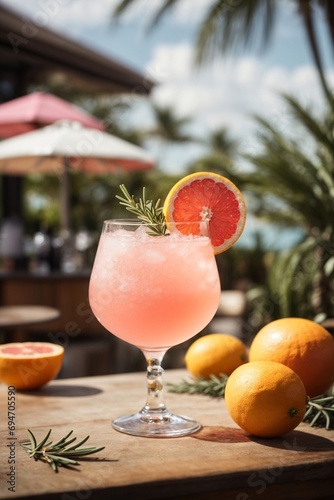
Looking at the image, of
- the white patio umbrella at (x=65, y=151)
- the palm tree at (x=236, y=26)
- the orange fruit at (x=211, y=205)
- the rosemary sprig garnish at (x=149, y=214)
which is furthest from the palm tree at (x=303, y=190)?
the palm tree at (x=236, y=26)

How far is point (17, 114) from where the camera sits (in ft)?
20.5

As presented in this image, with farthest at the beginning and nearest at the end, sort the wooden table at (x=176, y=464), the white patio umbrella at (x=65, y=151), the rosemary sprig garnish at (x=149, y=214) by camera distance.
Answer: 1. the white patio umbrella at (x=65, y=151)
2. the rosemary sprig garnish at (x=149, y=214)
3. the wooden table at (x=176, y=464)

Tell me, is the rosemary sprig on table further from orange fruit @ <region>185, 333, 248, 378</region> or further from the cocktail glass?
the cocktail glass

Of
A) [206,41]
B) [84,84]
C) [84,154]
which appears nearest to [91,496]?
[84,154]

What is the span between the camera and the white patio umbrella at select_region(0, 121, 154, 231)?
546cm

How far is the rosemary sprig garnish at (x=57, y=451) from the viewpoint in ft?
3.40

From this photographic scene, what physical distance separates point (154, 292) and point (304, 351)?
32cm

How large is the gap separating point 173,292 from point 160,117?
38.7m

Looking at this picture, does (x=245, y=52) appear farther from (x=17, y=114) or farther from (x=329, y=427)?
(x=329, y=427)

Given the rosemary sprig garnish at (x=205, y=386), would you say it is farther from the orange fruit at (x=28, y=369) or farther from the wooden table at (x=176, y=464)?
the orange fruit at (x=28, y=369)

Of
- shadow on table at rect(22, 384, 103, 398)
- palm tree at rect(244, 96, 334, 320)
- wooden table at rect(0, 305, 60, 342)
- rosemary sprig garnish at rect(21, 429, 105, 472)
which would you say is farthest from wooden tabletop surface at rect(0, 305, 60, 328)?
rosemary sprig garnish at rect(21, 429, 105, 472)

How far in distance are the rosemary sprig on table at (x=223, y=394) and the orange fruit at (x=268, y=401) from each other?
117 mm

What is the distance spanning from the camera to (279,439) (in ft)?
3.89

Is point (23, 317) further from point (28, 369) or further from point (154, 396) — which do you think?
point (154, 396)
